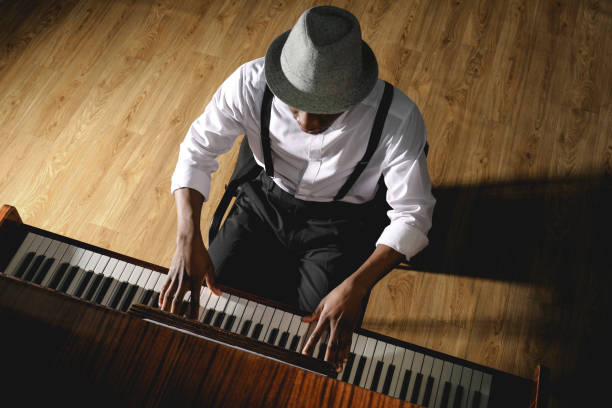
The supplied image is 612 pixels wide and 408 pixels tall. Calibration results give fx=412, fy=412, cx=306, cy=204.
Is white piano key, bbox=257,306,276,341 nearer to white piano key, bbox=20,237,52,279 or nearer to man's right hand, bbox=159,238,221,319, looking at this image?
man's right hand, bbox=159,238,221,319

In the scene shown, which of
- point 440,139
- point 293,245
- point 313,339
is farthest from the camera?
point 440,139

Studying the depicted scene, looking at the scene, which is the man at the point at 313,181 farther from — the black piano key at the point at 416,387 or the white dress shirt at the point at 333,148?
the black piano key at the point at 416,387

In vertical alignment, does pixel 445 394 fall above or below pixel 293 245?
below

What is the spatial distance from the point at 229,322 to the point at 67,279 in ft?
1.98

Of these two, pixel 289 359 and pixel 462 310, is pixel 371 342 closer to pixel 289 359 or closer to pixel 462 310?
pixel 289 359

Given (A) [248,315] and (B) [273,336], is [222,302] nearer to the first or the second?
(A) [248,315]

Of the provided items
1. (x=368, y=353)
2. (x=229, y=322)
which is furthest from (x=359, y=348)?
(x=229, y=322)

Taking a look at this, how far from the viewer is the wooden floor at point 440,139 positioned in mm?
2170

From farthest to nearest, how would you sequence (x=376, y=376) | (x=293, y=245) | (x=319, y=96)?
1. (x=293, y=245)
2. (x=376, y=376)
3. (x=319, y=96)

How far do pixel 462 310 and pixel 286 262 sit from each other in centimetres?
105

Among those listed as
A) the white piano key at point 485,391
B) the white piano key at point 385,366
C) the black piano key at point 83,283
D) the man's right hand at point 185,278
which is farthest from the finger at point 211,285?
the white piano key at point 485,391

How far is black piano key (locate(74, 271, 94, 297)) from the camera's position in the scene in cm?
147

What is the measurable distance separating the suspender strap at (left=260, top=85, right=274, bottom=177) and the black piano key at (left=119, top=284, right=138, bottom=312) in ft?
2.18

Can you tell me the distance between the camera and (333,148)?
1479 millimetres
